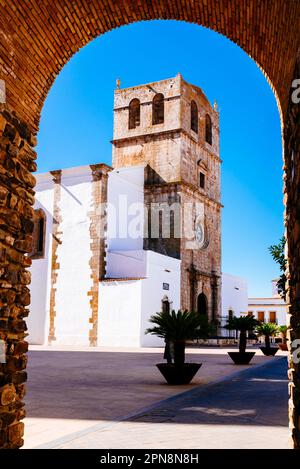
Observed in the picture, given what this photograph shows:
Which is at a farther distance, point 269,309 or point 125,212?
point 269,309

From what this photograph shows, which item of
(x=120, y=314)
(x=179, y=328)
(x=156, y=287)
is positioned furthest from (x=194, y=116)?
(x=179, y=328)

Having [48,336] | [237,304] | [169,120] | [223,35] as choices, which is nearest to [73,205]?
[48,336]

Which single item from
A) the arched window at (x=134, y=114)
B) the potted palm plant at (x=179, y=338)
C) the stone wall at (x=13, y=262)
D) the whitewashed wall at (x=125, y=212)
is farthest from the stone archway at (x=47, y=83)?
the arched window at (x=134, y=114)

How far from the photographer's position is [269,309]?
58938 mm

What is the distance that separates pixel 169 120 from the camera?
3334 cm

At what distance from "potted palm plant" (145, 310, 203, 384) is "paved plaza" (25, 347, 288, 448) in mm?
358

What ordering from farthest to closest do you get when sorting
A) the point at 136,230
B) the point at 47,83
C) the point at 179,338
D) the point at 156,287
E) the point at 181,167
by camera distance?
the point at 181,167
the point at 136,230
the point at 156,287
the point at 179,338
the point at 47,83

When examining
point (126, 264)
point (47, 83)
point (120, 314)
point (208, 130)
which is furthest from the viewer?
point (208, 130)

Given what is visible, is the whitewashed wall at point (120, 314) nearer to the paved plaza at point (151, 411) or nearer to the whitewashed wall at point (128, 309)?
the whitewashed wall at point (128, 309)

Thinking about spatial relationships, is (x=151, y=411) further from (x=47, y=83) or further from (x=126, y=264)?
(x=126, y=264)

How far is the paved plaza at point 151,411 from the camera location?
555cm

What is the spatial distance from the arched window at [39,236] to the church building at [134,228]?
2.3 inches

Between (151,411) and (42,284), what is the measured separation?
21.4 m
